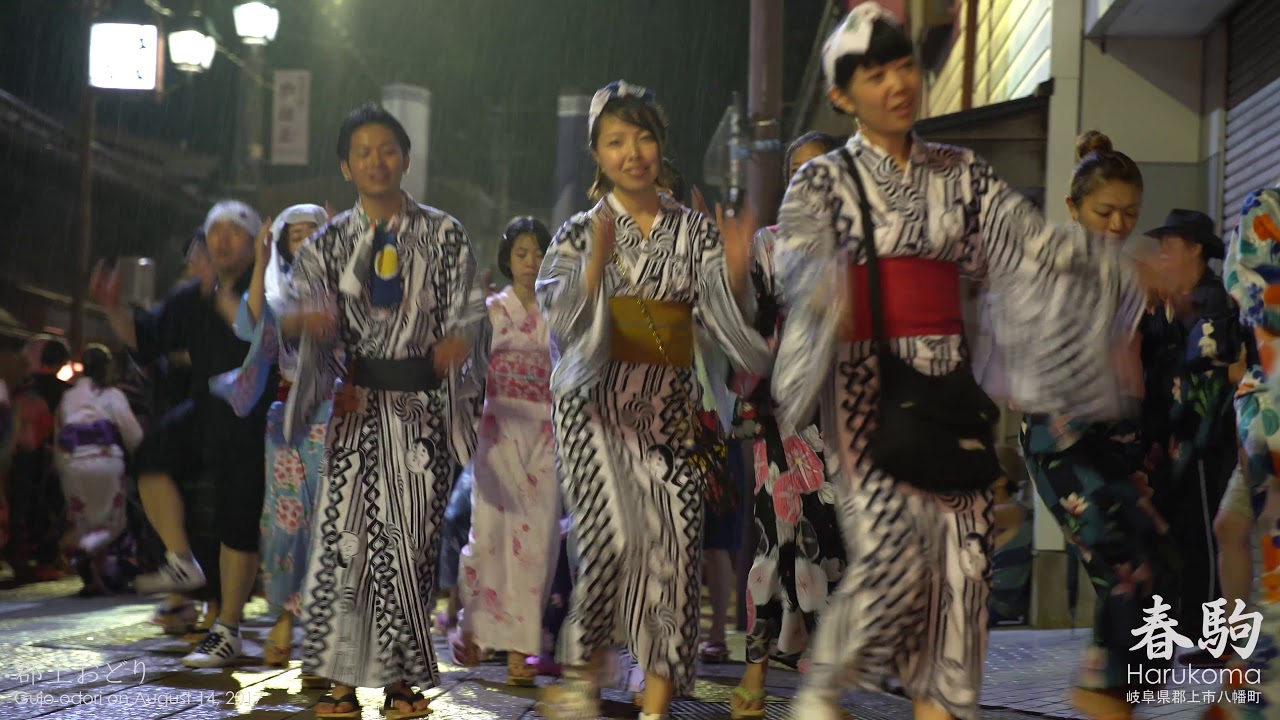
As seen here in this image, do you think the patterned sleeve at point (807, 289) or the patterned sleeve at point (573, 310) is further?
the patterned sleeve at point (573, 310)

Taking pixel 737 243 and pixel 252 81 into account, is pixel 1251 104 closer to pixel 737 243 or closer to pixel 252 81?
pixel 737 243

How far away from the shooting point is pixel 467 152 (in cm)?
4016

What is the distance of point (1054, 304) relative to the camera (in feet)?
12.2

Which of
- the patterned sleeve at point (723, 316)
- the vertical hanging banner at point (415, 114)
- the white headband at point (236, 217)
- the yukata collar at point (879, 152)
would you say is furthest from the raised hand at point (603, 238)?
the vertical hanging banner at point (415, 114)

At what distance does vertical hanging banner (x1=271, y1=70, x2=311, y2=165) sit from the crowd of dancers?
13467 mm

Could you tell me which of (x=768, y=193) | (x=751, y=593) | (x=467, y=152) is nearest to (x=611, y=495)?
(x=751, y=593)

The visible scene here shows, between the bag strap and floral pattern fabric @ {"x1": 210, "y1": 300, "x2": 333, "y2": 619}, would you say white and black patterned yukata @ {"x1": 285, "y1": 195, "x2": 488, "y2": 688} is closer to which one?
floral pattern fabric @ {"x1": 210, "y1": 300, "x2": 333, "y2": 619}

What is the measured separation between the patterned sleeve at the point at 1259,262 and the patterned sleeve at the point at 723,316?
58.6 inches

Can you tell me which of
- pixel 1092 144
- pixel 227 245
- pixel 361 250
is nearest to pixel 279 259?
pixel 227 245

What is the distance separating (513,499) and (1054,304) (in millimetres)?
3683

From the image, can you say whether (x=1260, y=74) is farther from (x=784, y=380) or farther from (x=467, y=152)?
(x=467, y=152)

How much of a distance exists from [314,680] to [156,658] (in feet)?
4.22

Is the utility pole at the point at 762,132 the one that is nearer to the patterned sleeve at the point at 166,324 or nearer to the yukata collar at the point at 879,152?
the patterned sleeve at the point at 166,324

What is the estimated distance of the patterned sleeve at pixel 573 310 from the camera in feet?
15.7
